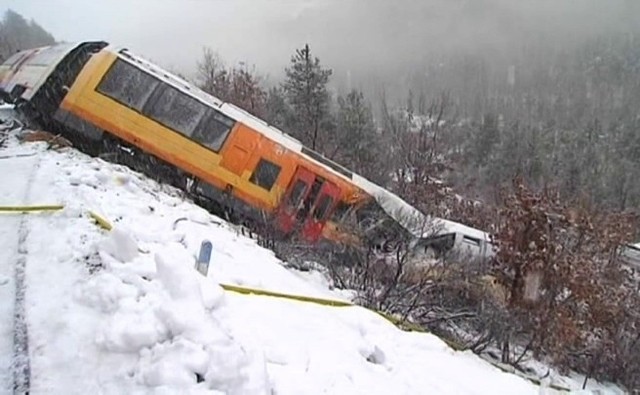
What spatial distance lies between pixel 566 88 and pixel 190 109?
15445 cm

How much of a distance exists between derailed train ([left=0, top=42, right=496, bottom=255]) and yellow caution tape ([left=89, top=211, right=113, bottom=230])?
16.5ft

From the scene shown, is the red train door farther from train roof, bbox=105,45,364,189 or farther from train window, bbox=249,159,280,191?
train window, bbox=249,159,280,191

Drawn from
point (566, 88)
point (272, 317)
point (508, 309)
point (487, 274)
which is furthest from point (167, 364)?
point (566, 88)

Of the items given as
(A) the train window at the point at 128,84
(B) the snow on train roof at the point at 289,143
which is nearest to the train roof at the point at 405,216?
(B) the snow on train roof at the point at 289,143

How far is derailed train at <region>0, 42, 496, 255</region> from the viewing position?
36.3 ft

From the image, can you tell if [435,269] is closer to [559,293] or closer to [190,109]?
[559,293]

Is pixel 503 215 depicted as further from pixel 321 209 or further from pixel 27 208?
pixel 27 208

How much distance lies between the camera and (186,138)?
1143 centimetres

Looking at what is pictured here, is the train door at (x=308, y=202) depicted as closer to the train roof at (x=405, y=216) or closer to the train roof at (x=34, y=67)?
the train roof at (x=405, y=216)

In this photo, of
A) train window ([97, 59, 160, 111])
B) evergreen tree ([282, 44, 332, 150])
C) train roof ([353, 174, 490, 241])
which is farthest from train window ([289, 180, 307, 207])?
evergreen tree ([282, 44, 332, 150])

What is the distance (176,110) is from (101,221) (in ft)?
20.9

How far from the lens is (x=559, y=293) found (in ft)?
42.7

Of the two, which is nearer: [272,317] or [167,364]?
[167,364]

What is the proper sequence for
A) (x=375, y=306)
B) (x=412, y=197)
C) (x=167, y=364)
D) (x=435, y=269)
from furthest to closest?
(x=412, y=197) < (x=435, y=269) < (x=375, y=306) < (x=167, y=364)
